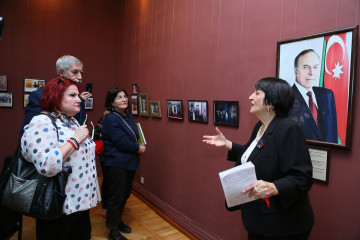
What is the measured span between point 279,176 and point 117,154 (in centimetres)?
222

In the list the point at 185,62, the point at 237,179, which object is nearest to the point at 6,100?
the point at 185,62

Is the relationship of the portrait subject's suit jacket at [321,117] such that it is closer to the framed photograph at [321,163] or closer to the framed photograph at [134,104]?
the framed photograph at [321,163]

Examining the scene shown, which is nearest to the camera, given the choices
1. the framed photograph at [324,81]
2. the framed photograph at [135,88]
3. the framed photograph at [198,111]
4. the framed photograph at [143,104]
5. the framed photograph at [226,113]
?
the framed photograph at [324,81]

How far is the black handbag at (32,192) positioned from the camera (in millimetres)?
1718

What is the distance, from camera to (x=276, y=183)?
1523 mm

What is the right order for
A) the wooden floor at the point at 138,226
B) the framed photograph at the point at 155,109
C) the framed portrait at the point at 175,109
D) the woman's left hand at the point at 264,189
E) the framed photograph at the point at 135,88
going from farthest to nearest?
the framed photograph at the point at 135,88 < the framed photograph at the point at 155,109 < the framed portrait at the point at 175,109 < the wooden floor at the point at 138,226 < the woman's left hand at the point at 264,189

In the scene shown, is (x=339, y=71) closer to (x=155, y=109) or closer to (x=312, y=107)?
(x=312, y=107)

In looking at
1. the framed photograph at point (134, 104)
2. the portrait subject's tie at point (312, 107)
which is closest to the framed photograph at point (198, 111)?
the portrait subject's tie at point (312, 107)

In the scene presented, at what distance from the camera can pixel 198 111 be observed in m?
3.31

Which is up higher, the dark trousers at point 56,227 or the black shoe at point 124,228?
the dark trousers at point 56,227

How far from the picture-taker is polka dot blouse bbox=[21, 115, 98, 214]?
170cm

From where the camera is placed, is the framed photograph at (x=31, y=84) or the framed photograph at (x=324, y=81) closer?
the framed photograph at (x=324, y=81)

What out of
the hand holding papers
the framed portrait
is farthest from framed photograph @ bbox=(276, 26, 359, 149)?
the framed portrait

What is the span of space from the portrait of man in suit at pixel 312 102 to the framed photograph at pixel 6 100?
16.7 feet
